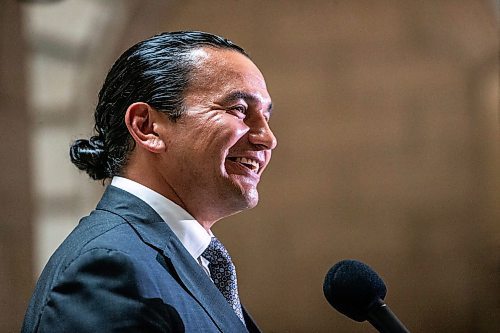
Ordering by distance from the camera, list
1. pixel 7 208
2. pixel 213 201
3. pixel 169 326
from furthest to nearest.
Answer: pixel 7 208, pixel 213 201, pixel 169 326

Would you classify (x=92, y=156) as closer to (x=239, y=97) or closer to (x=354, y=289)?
(x=239, y=97)

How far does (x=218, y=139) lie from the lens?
107cm

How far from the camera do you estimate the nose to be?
3.64 feet

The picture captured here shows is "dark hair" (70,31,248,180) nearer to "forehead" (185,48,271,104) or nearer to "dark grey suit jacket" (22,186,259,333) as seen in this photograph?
"forehead" (185,48,271,104)

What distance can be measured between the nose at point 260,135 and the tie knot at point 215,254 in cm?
15

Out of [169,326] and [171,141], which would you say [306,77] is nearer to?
[171,141]

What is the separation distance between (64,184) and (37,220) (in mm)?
171

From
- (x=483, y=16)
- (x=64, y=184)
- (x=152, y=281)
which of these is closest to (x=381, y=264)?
(x=483, y=16)

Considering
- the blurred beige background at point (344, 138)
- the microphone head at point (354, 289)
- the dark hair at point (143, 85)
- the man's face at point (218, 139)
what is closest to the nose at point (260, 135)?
the man's face at point (218, 139)

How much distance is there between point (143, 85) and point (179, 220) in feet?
0.72

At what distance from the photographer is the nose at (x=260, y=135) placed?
1108 millimetres

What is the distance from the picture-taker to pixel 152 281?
2.85 ft

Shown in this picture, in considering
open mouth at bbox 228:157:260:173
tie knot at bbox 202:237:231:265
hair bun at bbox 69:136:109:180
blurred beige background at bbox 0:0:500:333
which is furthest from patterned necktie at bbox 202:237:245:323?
blurred beige background at bbox 0:0:500:333

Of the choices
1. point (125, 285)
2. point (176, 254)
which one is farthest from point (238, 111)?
point (125, 285)
